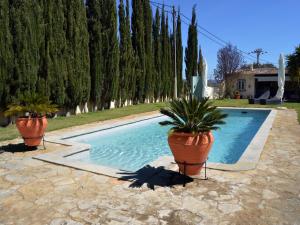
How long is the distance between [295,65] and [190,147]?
81.0ft

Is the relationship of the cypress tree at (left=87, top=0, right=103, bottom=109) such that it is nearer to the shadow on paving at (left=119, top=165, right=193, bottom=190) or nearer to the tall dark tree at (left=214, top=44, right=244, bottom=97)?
the shadow on paving at (left=119, top=165, right=193, bottom=190)

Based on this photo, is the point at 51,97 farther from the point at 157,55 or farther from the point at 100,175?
the point at 157,55

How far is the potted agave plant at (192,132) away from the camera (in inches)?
181

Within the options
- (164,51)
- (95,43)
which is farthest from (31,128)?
(164,51)

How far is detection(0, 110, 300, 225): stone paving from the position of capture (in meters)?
3.49

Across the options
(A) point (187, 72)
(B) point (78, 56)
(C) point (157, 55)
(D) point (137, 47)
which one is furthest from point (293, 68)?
(B) point (78, 56)

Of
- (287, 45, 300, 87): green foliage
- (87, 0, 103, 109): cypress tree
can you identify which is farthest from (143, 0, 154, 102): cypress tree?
(287, 45, 300, 87): green foliage

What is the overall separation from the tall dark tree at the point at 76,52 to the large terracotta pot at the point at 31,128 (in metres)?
7.93

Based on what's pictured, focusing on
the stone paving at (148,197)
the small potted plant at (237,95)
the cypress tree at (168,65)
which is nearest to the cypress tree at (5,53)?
the stone paving at (148,197)

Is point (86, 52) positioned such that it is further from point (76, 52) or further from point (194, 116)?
point (194, 116)

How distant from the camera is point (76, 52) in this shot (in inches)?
592

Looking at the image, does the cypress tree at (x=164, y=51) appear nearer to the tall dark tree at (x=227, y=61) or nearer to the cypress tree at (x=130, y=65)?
the cypress tree at (x=130, y=65)

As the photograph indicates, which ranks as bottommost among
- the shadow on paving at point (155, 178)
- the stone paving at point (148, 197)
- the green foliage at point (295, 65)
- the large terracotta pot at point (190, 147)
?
the stone paving at point (148, 197)

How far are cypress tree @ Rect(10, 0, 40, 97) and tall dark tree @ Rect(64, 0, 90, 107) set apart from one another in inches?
101
